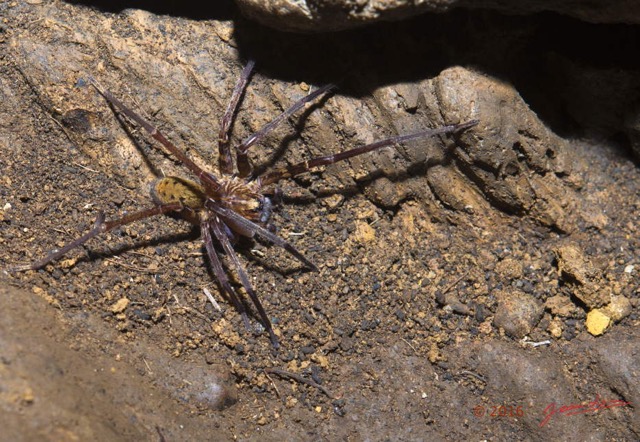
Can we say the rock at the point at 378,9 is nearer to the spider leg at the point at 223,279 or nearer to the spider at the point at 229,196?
the spider at the point at 229,196

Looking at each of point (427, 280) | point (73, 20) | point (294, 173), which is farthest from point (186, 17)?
point (427, 280)

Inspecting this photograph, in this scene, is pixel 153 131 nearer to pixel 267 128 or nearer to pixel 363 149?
pixel 267 128

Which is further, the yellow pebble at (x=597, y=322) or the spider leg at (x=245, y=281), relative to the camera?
the yellow pebble at (x=597, y=322)

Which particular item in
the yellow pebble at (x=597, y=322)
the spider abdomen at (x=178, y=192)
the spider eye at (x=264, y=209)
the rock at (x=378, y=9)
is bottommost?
the spider abdomen at (x=178, y=192)

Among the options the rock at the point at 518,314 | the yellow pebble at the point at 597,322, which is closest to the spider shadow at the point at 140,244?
the rock at the point at 518,314

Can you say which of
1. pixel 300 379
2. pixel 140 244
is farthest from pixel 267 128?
pixel 300 379

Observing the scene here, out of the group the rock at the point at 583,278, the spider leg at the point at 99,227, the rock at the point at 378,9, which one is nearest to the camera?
the rock at the point at 378,9
